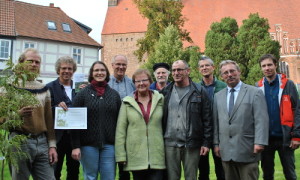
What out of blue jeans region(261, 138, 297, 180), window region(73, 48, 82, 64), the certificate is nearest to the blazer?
blue jeans region(261, 138, 297, 180)

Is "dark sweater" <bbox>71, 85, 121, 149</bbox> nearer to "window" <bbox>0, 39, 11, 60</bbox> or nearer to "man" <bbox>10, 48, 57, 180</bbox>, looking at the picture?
"man" <bbox>10, 48, 57, 180</bbox>

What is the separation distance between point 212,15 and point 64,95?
41.9m

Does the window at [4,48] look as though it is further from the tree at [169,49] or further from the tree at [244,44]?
the tree at [244,44]

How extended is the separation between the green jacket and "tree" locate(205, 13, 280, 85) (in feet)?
82.1

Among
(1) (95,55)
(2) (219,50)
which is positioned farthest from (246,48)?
(1) (95,55)

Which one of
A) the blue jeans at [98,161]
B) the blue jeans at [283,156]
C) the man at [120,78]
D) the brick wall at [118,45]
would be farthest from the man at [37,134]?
the brick wall at [118,45]

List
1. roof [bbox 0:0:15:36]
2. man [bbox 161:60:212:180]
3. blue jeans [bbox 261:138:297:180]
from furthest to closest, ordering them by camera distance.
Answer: roof [bbox 0:0:15:36] < blue jeans [bbox 261:138:297:180] < man [bbox 161:60:212:180]

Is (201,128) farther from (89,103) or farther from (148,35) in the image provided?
(148,35)

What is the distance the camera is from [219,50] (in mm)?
28516

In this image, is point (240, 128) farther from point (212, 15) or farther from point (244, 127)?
point (212, 15)

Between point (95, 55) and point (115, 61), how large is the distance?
67.5ft

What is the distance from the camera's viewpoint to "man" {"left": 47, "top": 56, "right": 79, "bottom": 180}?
4496 mm

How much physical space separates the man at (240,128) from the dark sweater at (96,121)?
4.31 ft

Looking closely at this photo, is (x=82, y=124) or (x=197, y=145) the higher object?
(x=82, y=124)
